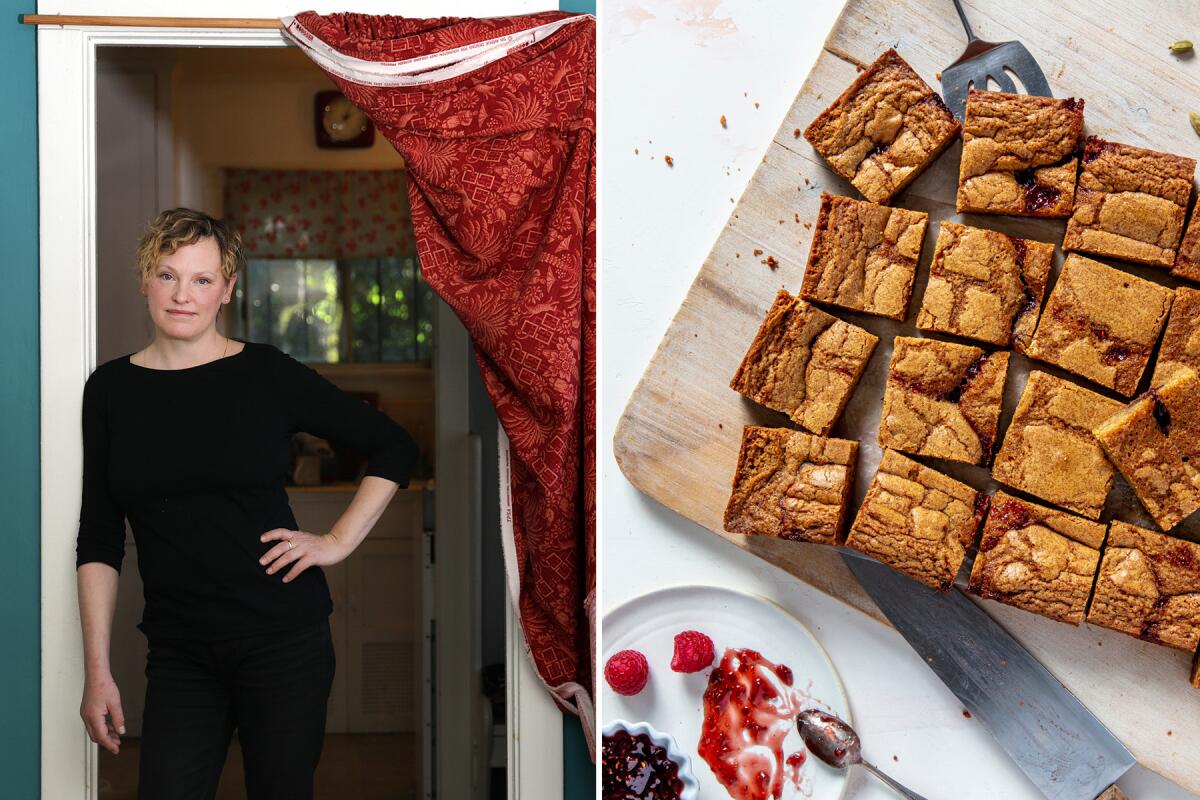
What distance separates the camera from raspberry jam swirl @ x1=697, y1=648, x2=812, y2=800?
1090 mm

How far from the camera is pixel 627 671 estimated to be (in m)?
1.08

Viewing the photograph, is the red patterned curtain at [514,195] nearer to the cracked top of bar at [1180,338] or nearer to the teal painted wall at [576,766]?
the teal painted wall at [576,766]

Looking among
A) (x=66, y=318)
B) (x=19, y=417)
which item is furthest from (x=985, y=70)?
(x=19, y=417)

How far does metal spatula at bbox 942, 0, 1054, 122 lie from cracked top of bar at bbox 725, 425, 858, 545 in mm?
389

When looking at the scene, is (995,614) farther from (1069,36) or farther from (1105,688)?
(1069,36)

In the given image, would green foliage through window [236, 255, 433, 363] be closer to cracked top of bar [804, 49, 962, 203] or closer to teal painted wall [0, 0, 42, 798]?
teal painted wall [0, 0, 42, 798]

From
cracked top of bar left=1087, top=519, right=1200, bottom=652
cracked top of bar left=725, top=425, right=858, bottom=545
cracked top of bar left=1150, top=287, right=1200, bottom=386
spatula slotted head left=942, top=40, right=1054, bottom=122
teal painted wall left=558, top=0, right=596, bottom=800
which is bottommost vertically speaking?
teal painted wall left=558, top=0, right=596, bottom=800

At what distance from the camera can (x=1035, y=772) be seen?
3.37 feet

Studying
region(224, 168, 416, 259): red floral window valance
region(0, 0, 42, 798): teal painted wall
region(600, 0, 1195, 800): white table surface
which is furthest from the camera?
region(224, 168, 416, 259): red floral window valance

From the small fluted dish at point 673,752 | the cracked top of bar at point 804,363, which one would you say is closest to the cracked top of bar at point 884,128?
the cracked top of bar at point 804,363

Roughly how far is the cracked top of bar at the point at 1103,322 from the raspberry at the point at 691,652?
0.48 metres

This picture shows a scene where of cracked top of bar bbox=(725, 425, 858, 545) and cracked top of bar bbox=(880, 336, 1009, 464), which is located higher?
cracked top of bar bbox=(880, 336, 1009, 464)

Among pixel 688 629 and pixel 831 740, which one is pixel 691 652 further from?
pixel 831 740

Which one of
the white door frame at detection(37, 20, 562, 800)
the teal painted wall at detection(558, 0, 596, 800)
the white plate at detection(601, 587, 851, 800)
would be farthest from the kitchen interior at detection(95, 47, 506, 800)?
the white plate at detection(601, 587, 851, 800)
